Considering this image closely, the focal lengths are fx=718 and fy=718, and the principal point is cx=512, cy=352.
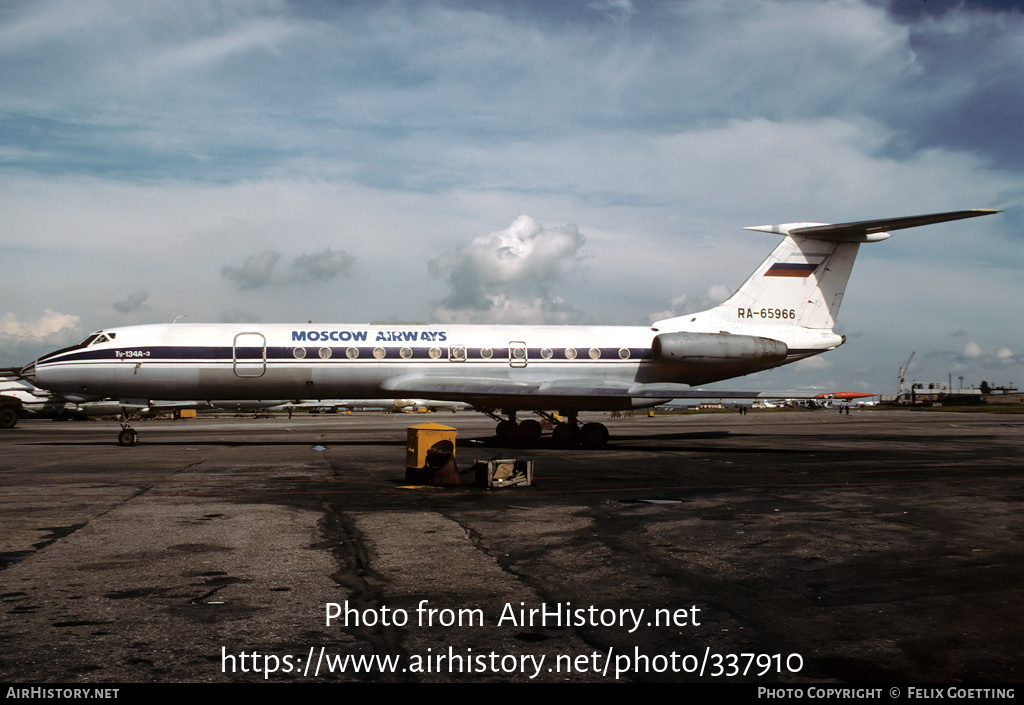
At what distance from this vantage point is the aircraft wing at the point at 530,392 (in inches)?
868

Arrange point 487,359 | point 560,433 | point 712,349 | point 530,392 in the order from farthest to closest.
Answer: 1. point 712,349
2. point 487,359
3. point 560,433
4. point 530,392

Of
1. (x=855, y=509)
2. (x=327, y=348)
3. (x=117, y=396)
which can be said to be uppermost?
(x=327, y=348)

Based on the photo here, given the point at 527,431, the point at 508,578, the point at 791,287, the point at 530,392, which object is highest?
the point at 791,287

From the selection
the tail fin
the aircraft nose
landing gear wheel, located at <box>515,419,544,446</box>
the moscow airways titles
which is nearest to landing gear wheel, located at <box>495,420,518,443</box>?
landing gear wheel, located at <box>515,419,544,446</box>

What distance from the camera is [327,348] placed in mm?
22781

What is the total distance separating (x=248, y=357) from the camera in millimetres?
22594

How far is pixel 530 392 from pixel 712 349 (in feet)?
21.0

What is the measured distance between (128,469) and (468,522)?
9.79 meters

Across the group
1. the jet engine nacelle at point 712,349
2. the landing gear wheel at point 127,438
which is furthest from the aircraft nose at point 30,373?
the jet engine nacelle at point 712,349

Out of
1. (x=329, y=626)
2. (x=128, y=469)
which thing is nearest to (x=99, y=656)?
(x=329, y=626)

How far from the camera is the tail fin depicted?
82.9 feet

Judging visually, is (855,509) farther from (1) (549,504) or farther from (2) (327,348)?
(2) (327,348)

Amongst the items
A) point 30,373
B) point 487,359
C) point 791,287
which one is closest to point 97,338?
point 30,373

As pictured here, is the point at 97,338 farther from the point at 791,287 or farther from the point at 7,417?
the point at 791,287
